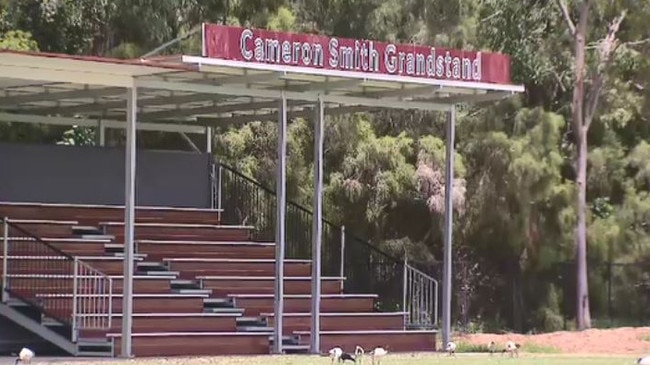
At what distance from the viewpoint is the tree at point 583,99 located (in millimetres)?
34844

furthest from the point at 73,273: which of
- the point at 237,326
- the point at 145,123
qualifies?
the point at 145,123

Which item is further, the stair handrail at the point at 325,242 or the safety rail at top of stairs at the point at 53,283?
the stair handrail at the point at 325,242

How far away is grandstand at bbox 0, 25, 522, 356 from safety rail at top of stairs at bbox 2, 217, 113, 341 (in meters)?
0.03

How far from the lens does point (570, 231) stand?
1421 inches

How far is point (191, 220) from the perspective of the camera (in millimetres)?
29297

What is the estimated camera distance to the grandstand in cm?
2300

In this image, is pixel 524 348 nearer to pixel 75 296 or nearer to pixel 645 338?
Result: pixel 645 338

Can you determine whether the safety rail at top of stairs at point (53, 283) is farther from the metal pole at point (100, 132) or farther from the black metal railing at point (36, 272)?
the metal pole at point (100, 132)

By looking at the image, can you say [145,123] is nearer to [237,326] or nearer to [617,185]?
[237,326]

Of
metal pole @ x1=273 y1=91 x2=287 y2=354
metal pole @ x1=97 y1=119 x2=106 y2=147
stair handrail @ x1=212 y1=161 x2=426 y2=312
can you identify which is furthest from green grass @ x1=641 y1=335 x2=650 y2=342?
metal pole @ x1=97 y1=119 x2=106 y2=147

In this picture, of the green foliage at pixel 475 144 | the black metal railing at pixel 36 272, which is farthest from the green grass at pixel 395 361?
the green foliage at pixel 475 144

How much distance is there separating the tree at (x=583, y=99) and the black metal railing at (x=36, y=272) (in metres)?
14.0

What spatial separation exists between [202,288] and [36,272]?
3.25 metres

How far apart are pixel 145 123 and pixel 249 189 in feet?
7.92
